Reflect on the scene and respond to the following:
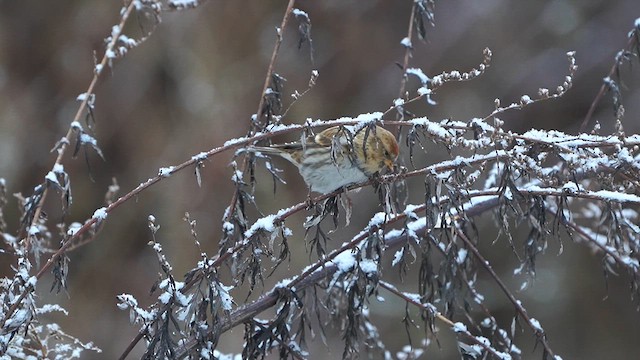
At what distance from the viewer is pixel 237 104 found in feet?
20.1

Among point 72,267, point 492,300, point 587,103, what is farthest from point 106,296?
point 587,103

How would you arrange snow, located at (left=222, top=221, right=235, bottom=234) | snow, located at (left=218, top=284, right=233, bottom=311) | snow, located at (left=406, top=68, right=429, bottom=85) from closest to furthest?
snow, located at (left=218, top=284, right=233, bottom=311) < snow, located at (left=222, top=221, right=235, bottom=234) < snow, located at (left=406, top=68, right=429, bottom=85)

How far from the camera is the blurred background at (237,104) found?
580 cm

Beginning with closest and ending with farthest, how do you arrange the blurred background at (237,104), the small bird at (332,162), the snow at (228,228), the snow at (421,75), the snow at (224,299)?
1. the snow at (224,299)
2. the snow at (228,228)
3. the snow at (421,75)
4. the small bird at (332,162)
5. the blurred background at (237,104)

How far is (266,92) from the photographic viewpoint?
6.88ft

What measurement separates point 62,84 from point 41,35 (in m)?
0.38

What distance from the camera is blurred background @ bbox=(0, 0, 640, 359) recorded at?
580 cm

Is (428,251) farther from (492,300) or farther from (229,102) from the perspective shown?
(492,300)

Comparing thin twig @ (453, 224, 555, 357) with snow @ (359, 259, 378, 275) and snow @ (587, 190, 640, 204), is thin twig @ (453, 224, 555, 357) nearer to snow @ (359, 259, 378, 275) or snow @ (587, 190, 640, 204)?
snow @ (359, 259, 378, 275)

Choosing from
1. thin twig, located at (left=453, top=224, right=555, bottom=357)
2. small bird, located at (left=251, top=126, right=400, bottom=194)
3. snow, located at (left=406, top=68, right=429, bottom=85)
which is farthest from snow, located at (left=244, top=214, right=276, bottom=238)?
snow, located at (left=406, top=68, right=429, bottom=85)

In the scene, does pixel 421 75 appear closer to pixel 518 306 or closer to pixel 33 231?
pixel 518 306

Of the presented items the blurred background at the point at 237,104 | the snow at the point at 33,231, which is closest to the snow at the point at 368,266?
the snow at the point at 33,231

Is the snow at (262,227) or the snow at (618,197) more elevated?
the snow at (262,227)

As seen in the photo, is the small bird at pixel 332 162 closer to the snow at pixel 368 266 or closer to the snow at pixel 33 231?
the snow at pixel 368 266
